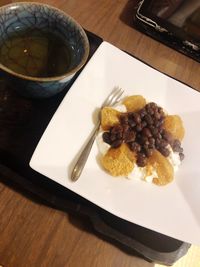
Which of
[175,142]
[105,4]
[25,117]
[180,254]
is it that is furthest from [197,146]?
[105,4]

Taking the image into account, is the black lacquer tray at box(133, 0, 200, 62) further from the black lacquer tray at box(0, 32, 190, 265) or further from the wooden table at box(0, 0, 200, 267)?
the wooden table at box(0, 0, 200, 267)

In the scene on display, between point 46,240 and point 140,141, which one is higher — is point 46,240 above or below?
below

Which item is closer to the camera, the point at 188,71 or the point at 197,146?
the point at 197,146

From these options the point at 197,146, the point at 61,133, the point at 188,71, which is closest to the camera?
the point at 61,133

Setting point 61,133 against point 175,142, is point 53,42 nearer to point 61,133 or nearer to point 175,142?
point 61,133

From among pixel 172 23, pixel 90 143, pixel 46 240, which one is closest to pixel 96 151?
pixel 90 143

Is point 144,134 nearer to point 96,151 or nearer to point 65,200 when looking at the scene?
point 96,151

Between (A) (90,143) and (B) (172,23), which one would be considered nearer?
(A) (90,143)
